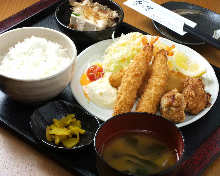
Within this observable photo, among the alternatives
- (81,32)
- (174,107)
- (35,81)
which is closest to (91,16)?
(81,32)

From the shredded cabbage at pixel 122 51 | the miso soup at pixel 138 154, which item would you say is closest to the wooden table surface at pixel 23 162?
the miso soup at pixel 138 154

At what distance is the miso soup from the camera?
138 cm

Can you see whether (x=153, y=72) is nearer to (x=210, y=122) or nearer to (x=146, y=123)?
(x=210, y=122)

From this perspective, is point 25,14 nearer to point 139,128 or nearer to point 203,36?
point 203,36

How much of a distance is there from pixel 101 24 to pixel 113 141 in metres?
1.09

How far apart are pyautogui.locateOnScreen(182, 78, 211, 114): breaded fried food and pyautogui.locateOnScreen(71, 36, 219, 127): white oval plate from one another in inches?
1.2

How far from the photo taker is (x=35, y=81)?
1746mm

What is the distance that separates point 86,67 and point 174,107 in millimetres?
658

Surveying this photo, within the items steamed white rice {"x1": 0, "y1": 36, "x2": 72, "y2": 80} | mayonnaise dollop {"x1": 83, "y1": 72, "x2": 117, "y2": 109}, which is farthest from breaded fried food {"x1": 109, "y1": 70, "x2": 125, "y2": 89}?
steamed white rice {"x1": 0, "y1": 36, "x2": 72, "y2": 80}

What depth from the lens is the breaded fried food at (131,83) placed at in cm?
190

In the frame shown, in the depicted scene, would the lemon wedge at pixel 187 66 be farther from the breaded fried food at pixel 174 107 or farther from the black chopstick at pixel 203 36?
the breaded fried food at pixel 174 107

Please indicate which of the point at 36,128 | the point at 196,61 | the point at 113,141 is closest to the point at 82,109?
the point at 36,128

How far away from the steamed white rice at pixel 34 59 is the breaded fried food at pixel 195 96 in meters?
0.67

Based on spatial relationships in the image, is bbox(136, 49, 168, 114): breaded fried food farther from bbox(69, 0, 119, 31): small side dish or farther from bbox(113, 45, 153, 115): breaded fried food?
bbox(69, 0, 119, 31): small side dish
